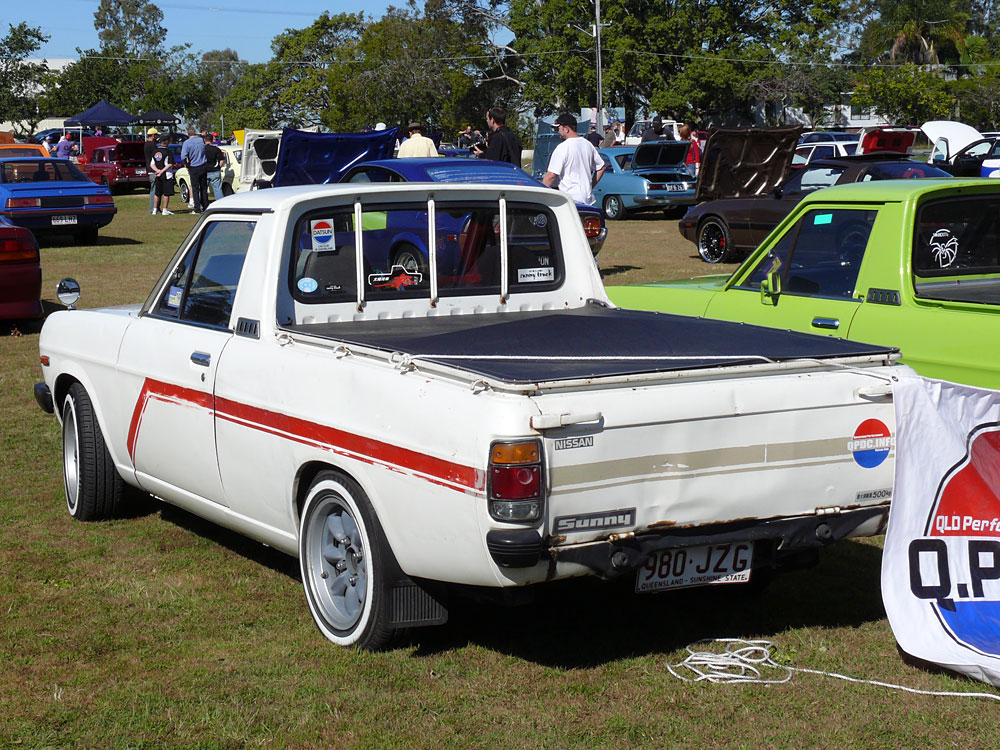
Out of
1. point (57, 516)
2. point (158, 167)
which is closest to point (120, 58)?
point (158, 167)

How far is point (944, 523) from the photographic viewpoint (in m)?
4.38

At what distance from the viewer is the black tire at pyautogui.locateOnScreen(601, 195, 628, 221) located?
2527 cm

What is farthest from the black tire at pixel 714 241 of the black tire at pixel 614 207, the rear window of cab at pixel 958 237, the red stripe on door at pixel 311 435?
the red stripe on door at pixel 311 435

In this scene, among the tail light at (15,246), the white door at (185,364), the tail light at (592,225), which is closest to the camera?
the white door at (185,364)

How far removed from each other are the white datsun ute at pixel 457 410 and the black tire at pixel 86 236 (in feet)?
52.4

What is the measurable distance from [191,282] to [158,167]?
932 inches

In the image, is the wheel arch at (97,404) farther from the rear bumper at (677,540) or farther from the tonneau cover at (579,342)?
the rear bumper at (677,540)

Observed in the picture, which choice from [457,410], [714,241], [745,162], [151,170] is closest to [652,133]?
[745,162]

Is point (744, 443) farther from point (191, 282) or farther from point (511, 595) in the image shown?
point (191, 282)

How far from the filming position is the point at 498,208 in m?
5.91

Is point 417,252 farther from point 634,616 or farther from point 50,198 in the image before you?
point 50,198

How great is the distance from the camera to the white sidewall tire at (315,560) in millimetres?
4406

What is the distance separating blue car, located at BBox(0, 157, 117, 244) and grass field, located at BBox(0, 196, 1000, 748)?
1494 cm

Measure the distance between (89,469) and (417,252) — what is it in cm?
207
